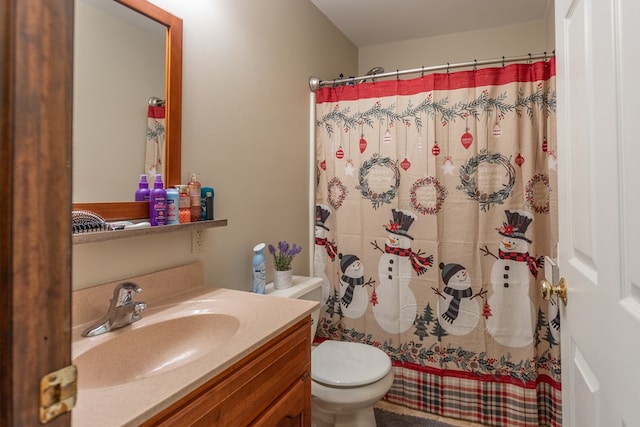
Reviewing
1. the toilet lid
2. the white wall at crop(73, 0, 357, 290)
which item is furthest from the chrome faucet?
the toilet lid

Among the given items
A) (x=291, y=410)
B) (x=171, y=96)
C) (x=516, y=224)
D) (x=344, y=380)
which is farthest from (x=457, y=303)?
(x=171, y=96)

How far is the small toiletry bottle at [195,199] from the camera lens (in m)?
1.38

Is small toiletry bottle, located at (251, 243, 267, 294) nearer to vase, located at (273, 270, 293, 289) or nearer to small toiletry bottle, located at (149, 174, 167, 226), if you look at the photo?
vase, located at (273, 270, 293, 289)

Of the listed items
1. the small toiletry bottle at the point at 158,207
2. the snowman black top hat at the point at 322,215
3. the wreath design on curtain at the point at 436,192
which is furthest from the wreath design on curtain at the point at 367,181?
the small toiletry bottle at the point at 158,207

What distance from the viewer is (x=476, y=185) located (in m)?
1.95

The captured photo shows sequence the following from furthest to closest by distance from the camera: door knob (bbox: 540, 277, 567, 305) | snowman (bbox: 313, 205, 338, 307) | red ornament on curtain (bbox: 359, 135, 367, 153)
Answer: snowman (bbox: 313, 205, 338, 307), red ornament on curtain (bbox: 359, 135, 367, 153), door knob (bbox: 540, 277, 567, 305)

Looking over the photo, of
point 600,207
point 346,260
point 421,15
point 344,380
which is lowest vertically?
point 344,380

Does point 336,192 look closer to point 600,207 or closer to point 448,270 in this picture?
point 448,270

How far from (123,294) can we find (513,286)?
1.81 meters

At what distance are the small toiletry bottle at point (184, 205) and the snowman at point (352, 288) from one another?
1.13 metres

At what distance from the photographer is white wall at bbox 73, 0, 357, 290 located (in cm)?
137

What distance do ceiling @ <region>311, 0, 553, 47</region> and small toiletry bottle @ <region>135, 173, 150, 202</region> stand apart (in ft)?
5.62

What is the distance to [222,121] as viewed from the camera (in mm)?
1610

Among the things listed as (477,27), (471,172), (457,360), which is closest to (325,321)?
(457,360)
